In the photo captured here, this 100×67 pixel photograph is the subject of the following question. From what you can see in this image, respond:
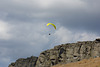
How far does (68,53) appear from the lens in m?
57.3

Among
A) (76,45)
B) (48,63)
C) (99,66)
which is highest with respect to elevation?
(76,45)

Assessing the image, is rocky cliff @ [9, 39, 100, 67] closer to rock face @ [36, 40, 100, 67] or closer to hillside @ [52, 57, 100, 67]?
rock face @ [36, 40, 100, 67]

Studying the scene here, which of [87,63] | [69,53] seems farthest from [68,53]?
[87,63]

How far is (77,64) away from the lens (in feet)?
169

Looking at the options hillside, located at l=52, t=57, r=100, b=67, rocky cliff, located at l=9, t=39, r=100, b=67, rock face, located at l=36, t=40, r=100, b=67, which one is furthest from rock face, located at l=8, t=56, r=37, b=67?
hillside, located at l=52, t=57, r=100, b=67

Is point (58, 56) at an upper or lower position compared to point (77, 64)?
upper

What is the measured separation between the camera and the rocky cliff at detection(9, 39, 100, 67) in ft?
180

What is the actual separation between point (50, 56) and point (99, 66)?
19.1m

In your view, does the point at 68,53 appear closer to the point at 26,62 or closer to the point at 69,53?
the point at 69,53

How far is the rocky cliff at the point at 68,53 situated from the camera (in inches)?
2163

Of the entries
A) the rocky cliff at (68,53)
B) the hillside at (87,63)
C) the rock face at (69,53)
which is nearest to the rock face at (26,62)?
the rocky cliff at (68,53)

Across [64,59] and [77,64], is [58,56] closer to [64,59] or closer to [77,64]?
[64,59]

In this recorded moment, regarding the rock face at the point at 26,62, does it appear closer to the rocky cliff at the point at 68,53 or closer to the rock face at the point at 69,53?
the rocky cliff at the point at 68,53

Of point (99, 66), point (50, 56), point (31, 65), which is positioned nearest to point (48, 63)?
point (50, 56)
